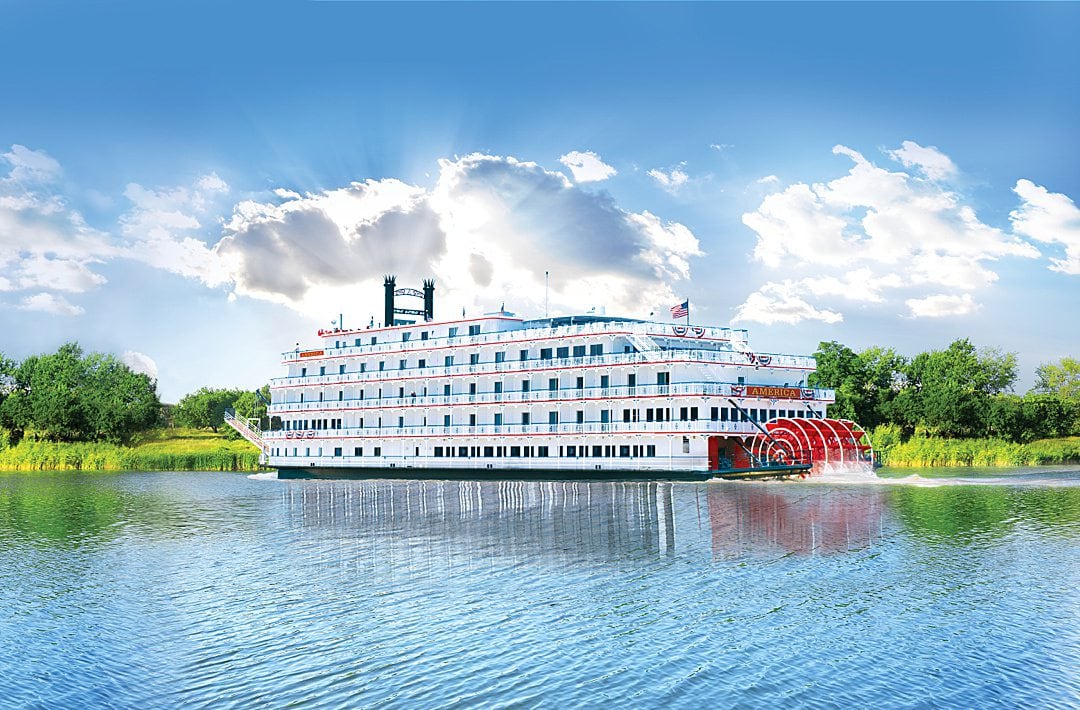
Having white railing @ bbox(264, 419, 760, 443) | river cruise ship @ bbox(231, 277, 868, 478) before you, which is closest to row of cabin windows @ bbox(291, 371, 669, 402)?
river cruise ship @ bbox(231, 277, 868, 478)

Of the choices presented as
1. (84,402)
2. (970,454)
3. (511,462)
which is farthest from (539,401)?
(84,402)

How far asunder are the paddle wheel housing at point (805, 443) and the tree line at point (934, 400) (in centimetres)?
3211

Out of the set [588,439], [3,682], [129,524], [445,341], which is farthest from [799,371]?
[3,682]

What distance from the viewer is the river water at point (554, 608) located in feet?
48.8

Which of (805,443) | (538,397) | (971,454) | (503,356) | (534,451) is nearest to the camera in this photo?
(805,443)

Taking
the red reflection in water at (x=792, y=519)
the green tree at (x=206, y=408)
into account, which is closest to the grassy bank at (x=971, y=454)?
the red reflection in water at (x=792, y=519)

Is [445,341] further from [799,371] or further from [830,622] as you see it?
[830,622]

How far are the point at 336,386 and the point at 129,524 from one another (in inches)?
1242

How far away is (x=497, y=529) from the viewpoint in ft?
109

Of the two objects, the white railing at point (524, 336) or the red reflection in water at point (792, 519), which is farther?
the white railing at point (524, 336)

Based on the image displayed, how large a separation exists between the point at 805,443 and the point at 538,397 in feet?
48.0

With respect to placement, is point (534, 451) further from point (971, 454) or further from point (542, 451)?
point (971, 454)

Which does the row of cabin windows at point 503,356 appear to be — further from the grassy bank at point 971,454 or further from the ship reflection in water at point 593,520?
the grassy bank at point 971,454

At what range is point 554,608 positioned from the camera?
1983 cm
